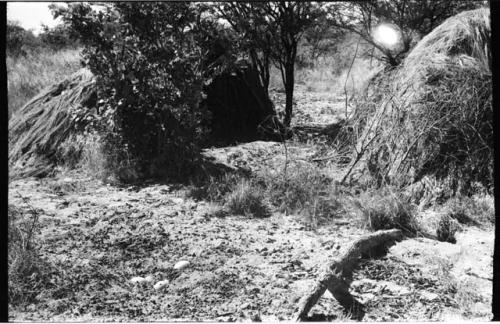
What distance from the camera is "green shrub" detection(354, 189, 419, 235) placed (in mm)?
4309

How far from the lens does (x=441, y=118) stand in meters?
4.91


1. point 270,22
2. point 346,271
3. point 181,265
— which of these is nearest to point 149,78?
point 270,22

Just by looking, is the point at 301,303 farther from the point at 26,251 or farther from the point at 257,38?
the point at 257,38

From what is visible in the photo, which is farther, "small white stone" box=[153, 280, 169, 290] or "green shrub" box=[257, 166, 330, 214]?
"green shrub" box=[257, 166, 330, 214]

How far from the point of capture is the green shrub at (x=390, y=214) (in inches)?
170

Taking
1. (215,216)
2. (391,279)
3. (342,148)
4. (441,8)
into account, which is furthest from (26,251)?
(441,8)

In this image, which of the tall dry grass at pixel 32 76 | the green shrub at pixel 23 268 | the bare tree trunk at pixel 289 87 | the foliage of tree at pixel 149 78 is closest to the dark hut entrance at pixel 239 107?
the bare tree trunk at pixel 289 87

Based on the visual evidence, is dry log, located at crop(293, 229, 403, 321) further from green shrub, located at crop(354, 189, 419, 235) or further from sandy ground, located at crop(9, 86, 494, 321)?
green shrub, located at crop(354, 189, 419, 235)

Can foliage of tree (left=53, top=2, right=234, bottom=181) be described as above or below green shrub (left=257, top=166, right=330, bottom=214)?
above

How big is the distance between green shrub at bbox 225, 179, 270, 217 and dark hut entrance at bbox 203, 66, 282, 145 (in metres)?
2.65

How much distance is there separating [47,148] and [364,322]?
493cm

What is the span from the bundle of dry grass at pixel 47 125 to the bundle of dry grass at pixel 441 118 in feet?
11.7

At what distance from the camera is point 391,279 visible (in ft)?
11.6

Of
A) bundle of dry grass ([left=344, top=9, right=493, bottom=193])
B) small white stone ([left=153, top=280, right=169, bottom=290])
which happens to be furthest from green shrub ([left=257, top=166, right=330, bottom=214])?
small white stone ([left=153, top=280, right=169, bottom=290])
